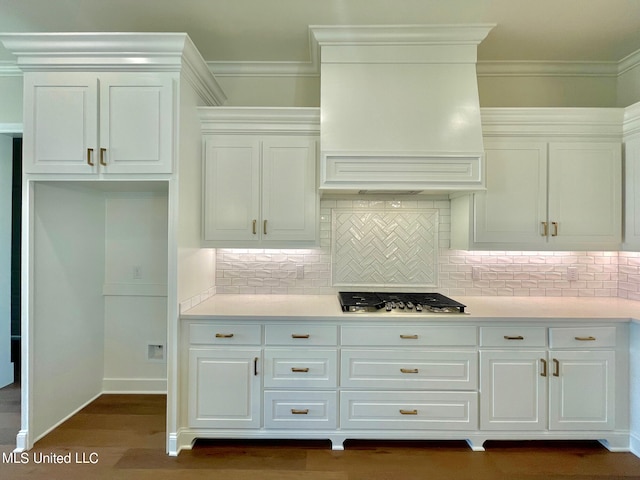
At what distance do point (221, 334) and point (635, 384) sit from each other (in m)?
2.74

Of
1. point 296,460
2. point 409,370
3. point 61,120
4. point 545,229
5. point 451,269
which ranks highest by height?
point 61,120

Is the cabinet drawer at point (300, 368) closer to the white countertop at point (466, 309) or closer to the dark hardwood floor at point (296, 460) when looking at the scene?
the white countertop at point (466, 309)

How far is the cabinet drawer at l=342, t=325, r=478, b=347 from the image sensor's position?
2223 mm

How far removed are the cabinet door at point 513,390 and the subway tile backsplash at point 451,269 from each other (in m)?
0.75

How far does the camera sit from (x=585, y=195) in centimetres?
251

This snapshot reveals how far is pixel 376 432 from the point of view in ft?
7.32

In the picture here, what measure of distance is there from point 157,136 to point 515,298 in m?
2.99

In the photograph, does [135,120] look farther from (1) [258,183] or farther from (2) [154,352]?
(2) [154,352]

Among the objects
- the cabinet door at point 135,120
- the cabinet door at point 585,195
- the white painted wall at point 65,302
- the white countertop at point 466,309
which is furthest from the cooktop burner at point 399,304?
the white painted wall at point 65,302

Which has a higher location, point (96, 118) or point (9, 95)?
point (9, 95)

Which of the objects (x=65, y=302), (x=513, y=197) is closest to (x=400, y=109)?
(x=513, y=197)

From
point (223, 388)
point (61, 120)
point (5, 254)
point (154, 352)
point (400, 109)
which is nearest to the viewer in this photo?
point (61, 120)

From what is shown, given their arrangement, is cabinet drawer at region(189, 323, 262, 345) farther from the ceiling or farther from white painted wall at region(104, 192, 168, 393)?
the ceiling

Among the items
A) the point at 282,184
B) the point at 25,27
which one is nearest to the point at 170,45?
the point at 282,184
